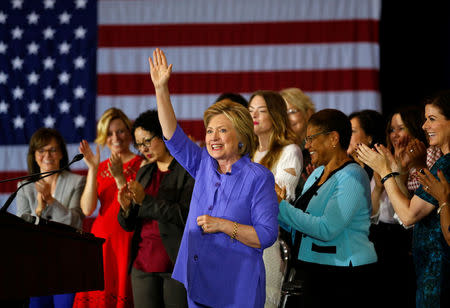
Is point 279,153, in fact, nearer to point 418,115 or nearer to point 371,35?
point 418,115

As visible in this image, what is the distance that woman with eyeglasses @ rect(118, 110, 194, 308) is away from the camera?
9.18ft

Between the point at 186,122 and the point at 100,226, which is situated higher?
the point at 186,122

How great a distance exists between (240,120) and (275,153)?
774mm

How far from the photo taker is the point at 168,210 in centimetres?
279

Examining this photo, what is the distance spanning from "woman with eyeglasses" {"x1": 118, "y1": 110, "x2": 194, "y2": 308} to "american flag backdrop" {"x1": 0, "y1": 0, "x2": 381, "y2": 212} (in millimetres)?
2019

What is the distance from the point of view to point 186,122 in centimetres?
500

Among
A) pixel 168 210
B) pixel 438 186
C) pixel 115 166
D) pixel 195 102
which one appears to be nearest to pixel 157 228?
pixel 168 210

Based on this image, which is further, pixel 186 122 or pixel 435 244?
pixel 186 122

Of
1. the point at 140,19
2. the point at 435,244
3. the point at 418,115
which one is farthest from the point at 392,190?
the point at 140,19

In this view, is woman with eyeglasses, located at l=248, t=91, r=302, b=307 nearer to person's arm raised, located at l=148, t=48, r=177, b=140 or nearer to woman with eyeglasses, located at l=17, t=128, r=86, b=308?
person's arm raised, located at l=148, t=48, r=177, b=140

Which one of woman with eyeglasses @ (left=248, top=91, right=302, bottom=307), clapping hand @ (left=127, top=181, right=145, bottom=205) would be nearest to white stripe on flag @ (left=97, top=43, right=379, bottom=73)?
woman with eyeglasses @ (left=248, top=91, right=302, bottom=307)

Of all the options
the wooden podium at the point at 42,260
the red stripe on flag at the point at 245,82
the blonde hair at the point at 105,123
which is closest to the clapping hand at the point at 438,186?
the wooden podium at the point at 42,260

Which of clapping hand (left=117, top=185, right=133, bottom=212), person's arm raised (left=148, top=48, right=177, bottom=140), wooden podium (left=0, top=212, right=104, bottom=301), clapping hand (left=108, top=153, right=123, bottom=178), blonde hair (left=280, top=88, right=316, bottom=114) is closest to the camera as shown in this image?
wooden podium (left=0, top=212, right=104, bottom=301)

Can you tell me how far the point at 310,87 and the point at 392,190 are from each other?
252 cm
